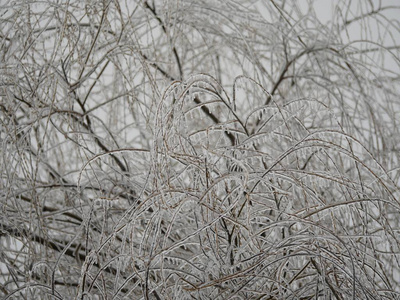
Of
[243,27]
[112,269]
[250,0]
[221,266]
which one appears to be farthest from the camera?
[250,0]

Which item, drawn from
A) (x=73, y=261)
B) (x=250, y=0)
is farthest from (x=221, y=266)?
(x=250, y=0)

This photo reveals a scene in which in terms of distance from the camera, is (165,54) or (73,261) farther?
(165,54)

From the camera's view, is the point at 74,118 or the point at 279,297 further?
the point at 74,118

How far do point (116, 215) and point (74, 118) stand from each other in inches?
5.4

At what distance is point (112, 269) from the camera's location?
0.64 metres

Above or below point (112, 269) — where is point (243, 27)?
above

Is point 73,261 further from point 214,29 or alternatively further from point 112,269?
point 214,29

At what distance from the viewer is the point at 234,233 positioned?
0.47 metres

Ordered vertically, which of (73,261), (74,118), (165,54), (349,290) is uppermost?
(165,54)

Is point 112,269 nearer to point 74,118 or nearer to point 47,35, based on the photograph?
point 74,118

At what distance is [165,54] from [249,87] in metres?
0.14

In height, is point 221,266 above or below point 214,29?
below

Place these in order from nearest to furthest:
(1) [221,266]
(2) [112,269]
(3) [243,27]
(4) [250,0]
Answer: (1) [221,266]
(2) [112,269]
(3) [243,27]
(4) [250,0]

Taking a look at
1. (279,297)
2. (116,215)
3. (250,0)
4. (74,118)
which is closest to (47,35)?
(74,118)
